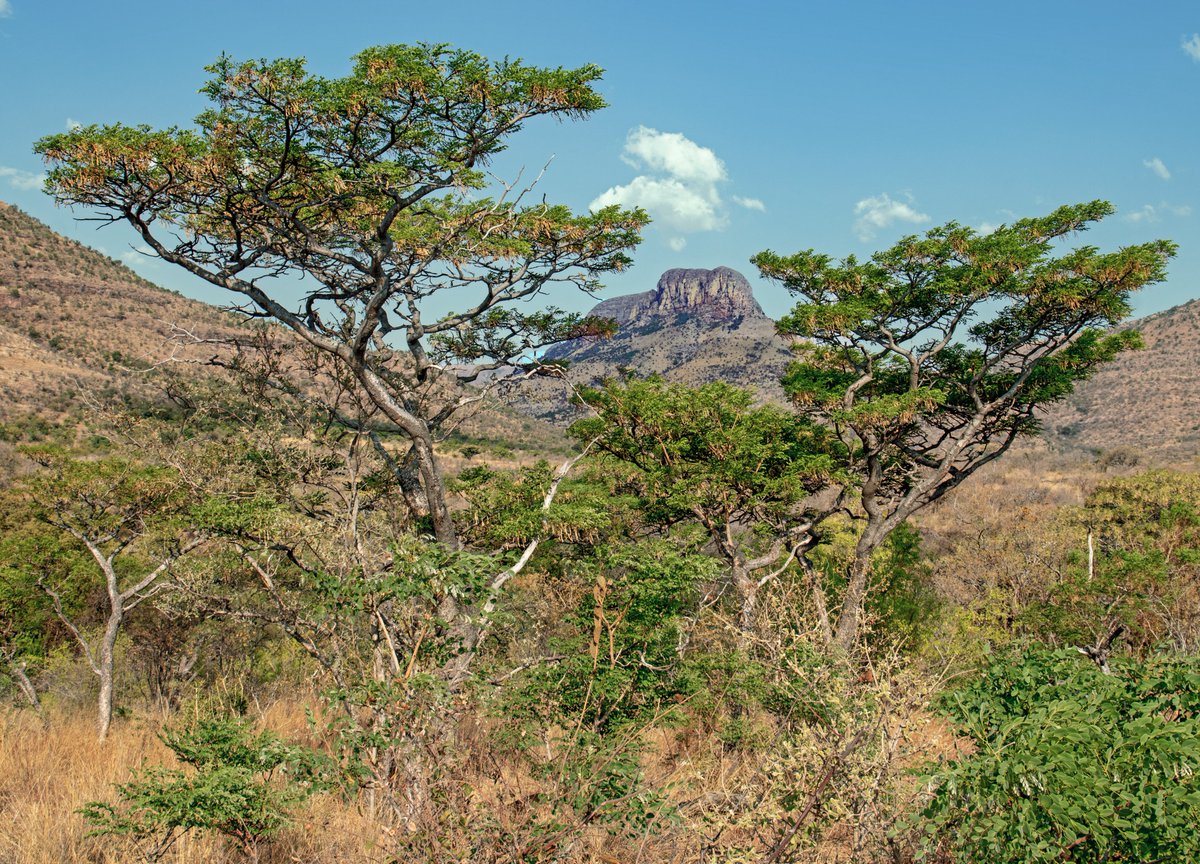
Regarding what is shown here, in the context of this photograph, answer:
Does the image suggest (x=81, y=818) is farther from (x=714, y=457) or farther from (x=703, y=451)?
(x=703, y=451)

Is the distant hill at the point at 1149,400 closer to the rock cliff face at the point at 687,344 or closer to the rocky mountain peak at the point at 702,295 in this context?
the rock cliff face at the point at 687,344

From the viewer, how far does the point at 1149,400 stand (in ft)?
170

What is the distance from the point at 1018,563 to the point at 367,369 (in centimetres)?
1954

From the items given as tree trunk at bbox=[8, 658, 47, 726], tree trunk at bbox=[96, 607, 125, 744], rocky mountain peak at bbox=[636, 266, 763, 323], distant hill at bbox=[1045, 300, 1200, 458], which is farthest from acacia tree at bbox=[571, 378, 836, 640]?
rocky mountain peak at bbox=[636, 266, 763, 323]

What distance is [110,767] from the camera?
719 centimetres

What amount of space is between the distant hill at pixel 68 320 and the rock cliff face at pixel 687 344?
26.6m

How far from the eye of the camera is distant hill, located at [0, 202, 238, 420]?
39.6 metres

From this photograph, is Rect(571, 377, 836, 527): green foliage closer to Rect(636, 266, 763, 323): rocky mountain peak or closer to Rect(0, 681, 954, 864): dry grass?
Rect(0, 681, 954, 864): dry grass

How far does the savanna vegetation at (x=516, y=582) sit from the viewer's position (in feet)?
12.3

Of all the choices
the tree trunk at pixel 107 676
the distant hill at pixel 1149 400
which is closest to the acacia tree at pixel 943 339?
the tree trunk at pixel 107 676

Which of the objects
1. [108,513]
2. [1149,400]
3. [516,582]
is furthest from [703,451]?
[1149,400]

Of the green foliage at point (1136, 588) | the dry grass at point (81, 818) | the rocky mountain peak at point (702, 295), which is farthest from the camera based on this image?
Answer: the rocky mountain peak at point (702, 295)

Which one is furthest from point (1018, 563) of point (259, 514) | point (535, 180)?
point (259, 514)

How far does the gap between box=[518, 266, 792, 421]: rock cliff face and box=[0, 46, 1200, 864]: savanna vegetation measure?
2.10 m
